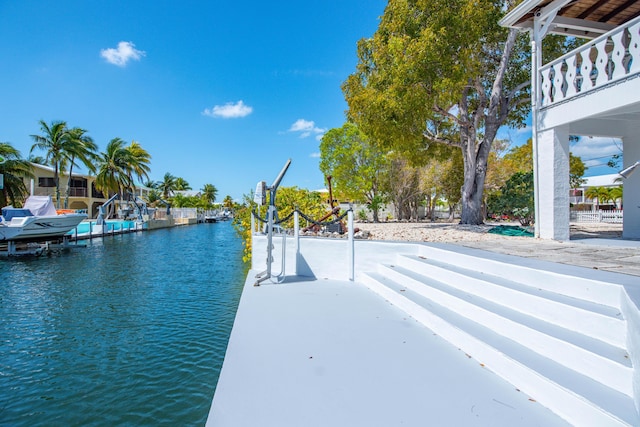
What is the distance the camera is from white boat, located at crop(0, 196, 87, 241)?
14000 mm

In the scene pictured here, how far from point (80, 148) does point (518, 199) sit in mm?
30516

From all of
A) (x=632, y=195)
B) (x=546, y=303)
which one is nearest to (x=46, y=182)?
(x=546, y=303)

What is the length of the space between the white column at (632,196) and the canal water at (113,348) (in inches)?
342

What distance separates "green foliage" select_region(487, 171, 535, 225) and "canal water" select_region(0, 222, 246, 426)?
8417 millimetres

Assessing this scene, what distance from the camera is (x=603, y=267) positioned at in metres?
3.40

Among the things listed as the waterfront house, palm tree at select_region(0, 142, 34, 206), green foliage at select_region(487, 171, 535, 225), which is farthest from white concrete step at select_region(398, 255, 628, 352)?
the waterfront house

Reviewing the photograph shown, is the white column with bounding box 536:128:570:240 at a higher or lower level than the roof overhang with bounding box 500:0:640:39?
lower

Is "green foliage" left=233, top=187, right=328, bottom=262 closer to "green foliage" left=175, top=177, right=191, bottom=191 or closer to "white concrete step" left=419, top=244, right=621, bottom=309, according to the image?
"white concrete step" left=419, top=244, right=621, bottom=309

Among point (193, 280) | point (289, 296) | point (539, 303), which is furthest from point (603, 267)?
point (193, 280)

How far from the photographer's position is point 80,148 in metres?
26.6

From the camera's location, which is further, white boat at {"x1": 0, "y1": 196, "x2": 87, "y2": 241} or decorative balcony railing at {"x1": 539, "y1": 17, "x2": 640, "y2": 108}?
white boat at {"x1": 0, "y1": 196, "x2": 87, "y2": 241}

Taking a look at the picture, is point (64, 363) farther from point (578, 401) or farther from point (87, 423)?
point (578, 401)

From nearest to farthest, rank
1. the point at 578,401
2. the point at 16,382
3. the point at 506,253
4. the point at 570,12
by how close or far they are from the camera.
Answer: the point at 578,401 < the point at 16,382 < the point at 506,253 < the point at 570,12

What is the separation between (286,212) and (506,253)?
20.2ft
